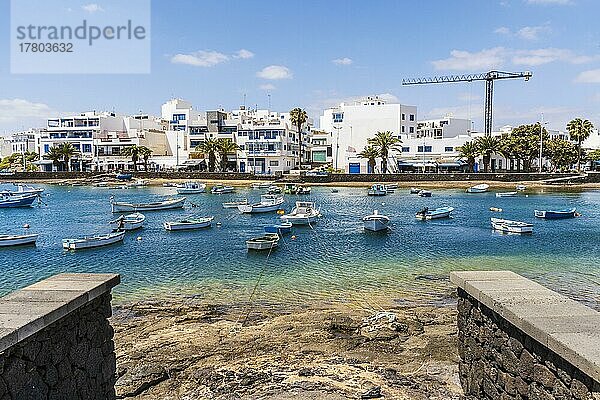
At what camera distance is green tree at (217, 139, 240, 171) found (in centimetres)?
10812

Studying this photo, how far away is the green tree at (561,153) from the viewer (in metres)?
101

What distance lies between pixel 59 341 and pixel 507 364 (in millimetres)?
5082

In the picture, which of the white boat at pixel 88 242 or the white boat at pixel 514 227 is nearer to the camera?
the white boat at pixel 88 242

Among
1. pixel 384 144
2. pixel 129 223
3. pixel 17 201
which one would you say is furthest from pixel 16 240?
pixel 384 144

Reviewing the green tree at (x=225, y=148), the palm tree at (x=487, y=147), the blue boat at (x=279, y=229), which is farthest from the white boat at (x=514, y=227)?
the green tree at (x=225, y=148)

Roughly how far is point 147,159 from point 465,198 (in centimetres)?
7293

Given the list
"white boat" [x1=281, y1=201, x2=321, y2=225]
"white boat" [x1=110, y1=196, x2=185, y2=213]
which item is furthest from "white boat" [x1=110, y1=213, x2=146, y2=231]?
"white boat" [x1=281, y1=201, x2=321, y2=225]

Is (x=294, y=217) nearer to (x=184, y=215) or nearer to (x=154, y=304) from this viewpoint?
(x=184, y=215)

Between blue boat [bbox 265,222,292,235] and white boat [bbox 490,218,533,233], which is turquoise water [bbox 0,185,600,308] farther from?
blue boat [bbox 265,222,292,235]

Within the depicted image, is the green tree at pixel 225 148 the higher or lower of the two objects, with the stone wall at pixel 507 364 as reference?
higher

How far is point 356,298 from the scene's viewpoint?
67.2 ft

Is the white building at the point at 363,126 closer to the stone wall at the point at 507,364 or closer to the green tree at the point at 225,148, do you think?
the green tree at the point at 225,148

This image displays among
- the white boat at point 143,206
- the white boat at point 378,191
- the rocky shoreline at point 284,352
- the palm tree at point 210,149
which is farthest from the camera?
the palm tree at point 210,149

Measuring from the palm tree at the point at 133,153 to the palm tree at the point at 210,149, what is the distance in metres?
12.9
